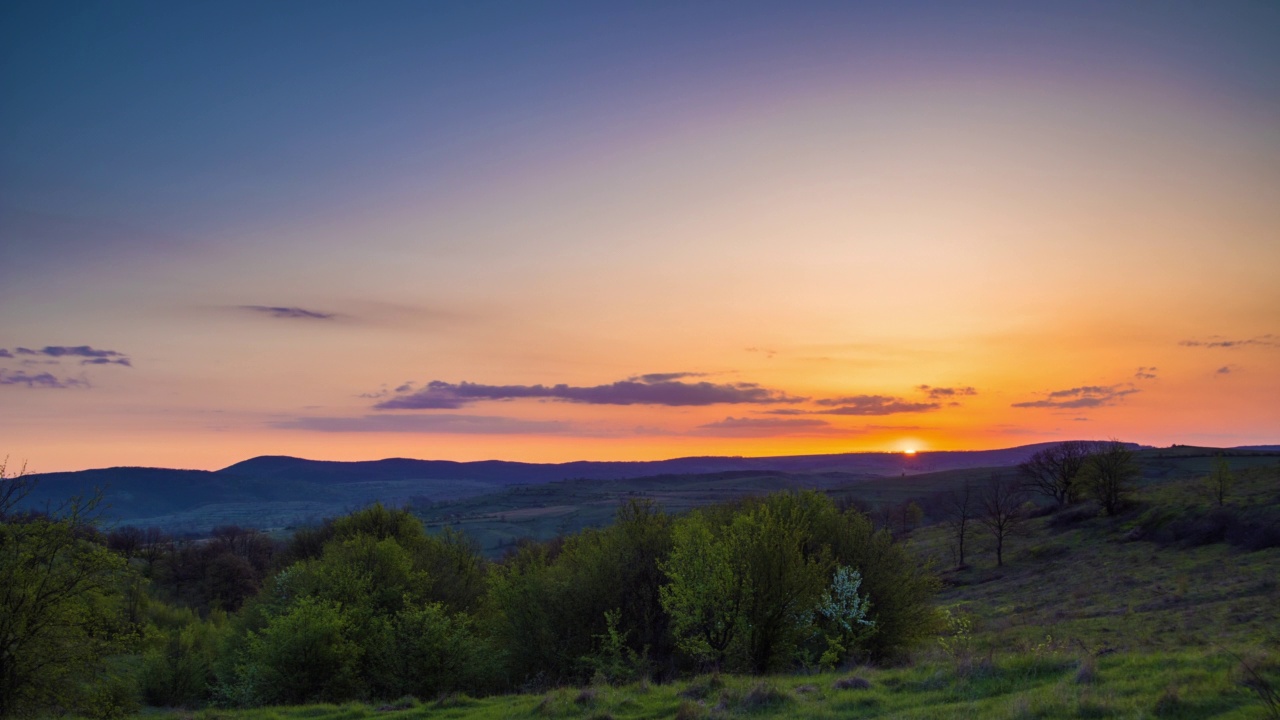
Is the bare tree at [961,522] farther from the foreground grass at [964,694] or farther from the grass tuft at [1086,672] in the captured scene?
the grass tuft at [1086,672]

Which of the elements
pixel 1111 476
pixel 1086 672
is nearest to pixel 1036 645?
pixel 1086 672

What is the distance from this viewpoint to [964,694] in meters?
16.2

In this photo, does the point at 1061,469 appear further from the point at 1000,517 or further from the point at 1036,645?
the point at 1036,645

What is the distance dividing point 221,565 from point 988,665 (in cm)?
9091

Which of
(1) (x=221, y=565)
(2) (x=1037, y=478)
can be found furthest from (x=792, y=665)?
Answer: (2) (x=1037, y=478)

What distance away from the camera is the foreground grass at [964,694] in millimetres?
13414

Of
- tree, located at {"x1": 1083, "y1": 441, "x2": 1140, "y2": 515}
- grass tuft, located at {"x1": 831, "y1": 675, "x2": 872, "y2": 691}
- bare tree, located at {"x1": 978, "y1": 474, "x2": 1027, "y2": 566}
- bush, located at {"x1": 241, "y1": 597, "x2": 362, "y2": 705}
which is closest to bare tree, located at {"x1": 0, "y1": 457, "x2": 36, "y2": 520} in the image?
bush, located at {"x1": 241, "y1": 597, "x2": 362, "y2": 705}

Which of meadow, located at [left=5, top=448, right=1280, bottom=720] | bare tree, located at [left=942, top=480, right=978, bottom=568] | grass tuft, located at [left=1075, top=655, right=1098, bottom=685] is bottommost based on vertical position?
bare tree, located at [left=942, top=480, right=978, bottom=568]

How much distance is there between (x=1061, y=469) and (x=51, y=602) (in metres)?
113

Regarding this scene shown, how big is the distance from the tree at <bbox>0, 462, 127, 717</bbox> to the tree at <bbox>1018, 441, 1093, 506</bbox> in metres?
104

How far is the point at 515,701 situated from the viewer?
22188mm

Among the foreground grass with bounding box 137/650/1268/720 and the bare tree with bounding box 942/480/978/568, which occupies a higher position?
the foreground grass with bounding box 137/650/1268/720

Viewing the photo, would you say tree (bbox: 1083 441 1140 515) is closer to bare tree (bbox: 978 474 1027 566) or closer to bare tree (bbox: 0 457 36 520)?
bare tree (bbox: 978 474 1027 566)

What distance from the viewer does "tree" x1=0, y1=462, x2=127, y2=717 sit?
70.8ft
